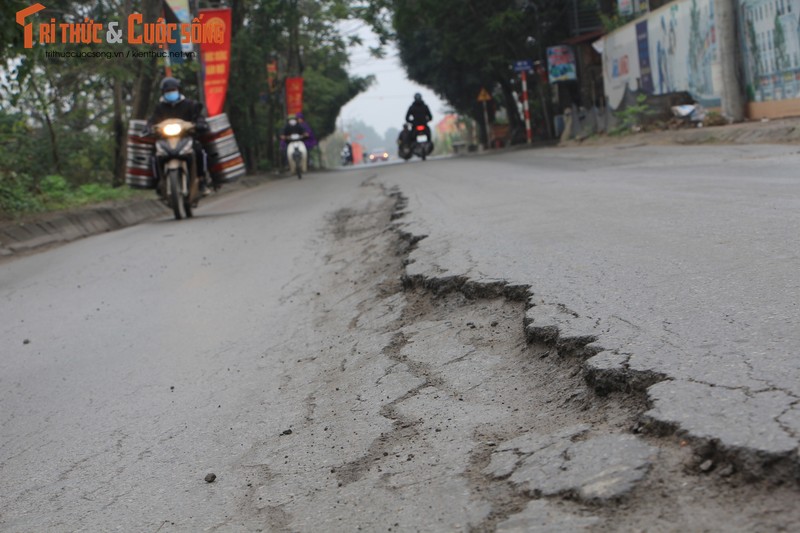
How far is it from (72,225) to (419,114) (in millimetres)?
18163

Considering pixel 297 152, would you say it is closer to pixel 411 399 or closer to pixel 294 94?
pixel 294 94

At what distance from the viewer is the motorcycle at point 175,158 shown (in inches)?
465

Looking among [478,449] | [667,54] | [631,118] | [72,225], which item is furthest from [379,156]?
[478,449]

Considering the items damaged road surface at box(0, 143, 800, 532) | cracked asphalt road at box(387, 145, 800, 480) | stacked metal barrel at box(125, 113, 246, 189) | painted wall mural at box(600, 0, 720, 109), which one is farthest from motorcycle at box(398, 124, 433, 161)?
damaged road surface at box(0, 143, 800, 532)

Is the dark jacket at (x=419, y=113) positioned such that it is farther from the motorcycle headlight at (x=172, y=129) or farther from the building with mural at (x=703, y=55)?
the motorcycle headlight at (x=172, y=129)

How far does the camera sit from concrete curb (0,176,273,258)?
10523 mm

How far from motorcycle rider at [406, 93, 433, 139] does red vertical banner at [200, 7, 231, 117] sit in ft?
25.0

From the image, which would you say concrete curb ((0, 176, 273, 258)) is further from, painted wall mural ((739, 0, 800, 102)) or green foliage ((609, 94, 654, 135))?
green foliage ((609, 94, 654, 135))

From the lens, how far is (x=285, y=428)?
326cm

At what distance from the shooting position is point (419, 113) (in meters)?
29.1

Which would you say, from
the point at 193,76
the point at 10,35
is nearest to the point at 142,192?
the point at 10,35

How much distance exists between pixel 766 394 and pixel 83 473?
2.08 m

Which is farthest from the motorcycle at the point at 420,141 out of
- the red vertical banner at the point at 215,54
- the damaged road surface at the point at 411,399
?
the damaged road surface at the point at 411,399

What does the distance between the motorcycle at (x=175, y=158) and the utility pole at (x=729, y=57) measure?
10222mm
